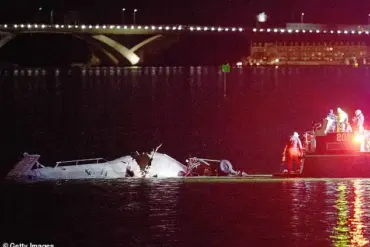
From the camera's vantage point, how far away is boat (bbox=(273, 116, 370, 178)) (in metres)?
23.1

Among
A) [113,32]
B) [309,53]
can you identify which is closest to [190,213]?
[113,32]

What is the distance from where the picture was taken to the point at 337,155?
911 inches

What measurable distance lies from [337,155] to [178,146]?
3667 cm

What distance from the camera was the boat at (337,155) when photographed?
23.1m

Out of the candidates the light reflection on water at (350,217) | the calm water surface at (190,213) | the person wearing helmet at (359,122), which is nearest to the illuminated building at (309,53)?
the person wearing helmet at (359,122)

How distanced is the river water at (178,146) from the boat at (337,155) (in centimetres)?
70

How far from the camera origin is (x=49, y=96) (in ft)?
329

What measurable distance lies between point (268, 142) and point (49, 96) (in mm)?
46737

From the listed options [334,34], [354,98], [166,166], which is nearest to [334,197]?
[166,166]

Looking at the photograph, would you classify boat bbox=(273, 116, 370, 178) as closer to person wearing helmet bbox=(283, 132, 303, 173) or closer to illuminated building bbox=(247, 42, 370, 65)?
person wearing helmet bbox=(283, 132, 303, 173)

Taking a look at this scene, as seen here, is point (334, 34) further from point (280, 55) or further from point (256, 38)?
point (280, 55)

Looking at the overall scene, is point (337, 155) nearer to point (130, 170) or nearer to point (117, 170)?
point (130, 170)

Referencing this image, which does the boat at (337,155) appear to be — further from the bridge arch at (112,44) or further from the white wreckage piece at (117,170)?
the bridge arch at (112,44)

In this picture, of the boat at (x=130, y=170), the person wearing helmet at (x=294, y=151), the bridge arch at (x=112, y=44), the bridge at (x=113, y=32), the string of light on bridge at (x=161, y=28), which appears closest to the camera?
the person wearing helmet at (x=294, y=151)
